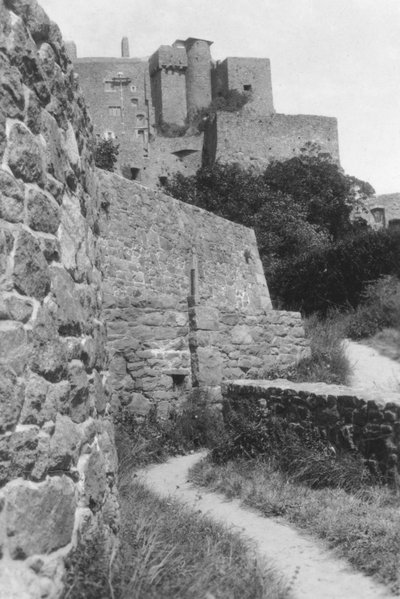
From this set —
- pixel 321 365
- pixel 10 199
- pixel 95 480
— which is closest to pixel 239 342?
pixel 321 365

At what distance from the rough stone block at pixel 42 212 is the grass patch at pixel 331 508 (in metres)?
2.96

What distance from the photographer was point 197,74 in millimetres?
61531

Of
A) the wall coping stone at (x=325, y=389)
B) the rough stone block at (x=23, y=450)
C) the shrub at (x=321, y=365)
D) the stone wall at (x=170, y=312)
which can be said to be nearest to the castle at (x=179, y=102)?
the stone wall at (x=170, y=312)

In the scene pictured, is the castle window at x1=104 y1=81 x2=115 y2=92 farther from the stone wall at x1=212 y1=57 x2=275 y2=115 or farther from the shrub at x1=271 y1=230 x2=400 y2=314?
the shrub at x1=271 y1=230 x2=400 y2=314

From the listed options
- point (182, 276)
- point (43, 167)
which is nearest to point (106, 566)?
point (43, 167)

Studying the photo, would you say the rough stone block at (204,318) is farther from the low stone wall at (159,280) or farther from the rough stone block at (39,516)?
the rough stone block at (39,516)

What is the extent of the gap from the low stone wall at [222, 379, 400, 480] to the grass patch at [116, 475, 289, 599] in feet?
5.75

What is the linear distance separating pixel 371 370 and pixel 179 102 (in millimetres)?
53686

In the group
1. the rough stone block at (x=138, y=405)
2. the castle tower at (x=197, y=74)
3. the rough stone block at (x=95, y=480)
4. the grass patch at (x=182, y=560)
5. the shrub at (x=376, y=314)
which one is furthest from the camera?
the castle tower at (x=197, y=74)

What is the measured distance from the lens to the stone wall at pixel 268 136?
142 ft

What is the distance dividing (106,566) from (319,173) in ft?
121

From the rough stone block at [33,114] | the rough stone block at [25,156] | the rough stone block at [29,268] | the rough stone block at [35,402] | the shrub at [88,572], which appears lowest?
the shrub at [88,572]

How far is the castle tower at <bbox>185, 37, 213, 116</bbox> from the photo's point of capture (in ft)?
200

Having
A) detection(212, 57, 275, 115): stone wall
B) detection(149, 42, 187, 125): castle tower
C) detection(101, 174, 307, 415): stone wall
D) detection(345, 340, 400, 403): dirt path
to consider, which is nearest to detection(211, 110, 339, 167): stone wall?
detection(212, 57, 275, 115): stone wall
